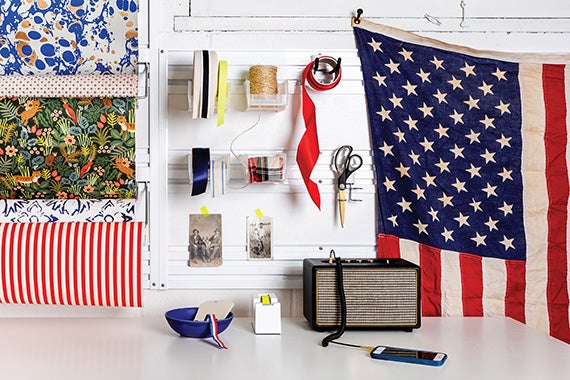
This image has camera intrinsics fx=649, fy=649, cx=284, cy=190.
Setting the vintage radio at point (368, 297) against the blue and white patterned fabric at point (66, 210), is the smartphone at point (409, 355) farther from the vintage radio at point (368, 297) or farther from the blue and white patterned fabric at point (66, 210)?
the blue and white patterned fabric at point (66, 210)

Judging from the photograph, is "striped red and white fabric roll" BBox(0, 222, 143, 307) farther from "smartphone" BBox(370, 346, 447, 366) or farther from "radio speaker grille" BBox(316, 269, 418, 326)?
"smartphone" BBox(370, 346, 447, 366)

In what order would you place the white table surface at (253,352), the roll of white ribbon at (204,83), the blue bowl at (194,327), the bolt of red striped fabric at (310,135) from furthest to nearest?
the bolt of red striped fabric at (310,135)
the roll of white ribbon at (204,83)
the blue bowl at (194,327)
the white table surface at (253,352)

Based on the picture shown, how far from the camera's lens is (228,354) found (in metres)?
1.55

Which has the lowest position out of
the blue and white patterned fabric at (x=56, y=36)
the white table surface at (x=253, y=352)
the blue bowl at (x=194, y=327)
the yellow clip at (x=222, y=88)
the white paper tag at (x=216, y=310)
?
the white table surface at (x=253, y=352)

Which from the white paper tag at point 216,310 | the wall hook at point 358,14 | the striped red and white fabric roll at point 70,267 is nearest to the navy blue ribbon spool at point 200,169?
the striped red and white fabric roll at point 70,267

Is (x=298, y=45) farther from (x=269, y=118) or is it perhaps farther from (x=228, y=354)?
(x=228, y=354)

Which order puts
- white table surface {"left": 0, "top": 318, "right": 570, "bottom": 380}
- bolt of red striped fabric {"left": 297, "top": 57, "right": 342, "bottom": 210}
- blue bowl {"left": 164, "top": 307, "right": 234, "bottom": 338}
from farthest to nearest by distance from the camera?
bolt of red striped fabric {"left": 297, "top": 57, "right": 342, "bottom": 210}
blue bowl {"left": 164, "top": 307, "right": 234, "bottom": 338}
white table surface {"left": 0, "top": 318, "right": 570, "bottom": 380}

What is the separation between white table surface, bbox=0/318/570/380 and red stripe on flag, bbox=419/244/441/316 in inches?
4.2

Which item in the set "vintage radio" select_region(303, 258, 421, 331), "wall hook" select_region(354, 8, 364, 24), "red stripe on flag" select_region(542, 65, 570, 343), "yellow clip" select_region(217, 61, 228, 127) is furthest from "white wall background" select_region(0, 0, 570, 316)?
"red stripe on flag" select_region(542, 65, 570, 343)

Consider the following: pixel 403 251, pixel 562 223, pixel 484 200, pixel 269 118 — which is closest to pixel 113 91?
pixel 269 118

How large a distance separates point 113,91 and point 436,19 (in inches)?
40.1

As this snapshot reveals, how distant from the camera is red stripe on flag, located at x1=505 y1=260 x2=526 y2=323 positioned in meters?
2.02

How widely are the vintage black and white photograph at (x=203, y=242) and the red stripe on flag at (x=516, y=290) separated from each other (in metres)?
0.90

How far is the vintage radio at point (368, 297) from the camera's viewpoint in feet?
5.72
